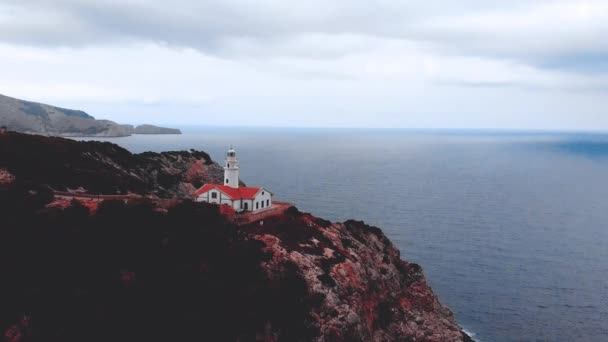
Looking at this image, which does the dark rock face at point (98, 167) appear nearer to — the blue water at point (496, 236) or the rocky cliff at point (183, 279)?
the rocky cliff at point (183, 279)

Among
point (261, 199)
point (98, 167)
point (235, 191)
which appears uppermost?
point (98, 167)

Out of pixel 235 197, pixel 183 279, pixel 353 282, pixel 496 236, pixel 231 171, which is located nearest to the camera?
pixel 183 279

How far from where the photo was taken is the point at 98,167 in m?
69.1

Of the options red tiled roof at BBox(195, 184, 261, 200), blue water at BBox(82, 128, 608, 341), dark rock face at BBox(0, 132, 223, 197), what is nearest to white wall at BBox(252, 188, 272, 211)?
red tiled roof at BBox(195, 184, 261, 200)

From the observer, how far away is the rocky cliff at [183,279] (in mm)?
32438

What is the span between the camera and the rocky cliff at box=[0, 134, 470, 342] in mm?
32438

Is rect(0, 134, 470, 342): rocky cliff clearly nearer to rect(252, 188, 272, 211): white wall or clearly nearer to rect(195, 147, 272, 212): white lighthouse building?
rect(252, 188, 272, 211): white wall

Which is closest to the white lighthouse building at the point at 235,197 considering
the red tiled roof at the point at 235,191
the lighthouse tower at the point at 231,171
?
the red tiled roof at the point at 235,191

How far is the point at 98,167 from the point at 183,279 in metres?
39.3

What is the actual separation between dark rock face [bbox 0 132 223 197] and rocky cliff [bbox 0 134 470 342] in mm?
1711

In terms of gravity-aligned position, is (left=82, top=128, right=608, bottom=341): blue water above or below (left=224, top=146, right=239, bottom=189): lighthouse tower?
below

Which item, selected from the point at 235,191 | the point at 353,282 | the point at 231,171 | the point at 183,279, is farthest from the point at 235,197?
the point at 183,279

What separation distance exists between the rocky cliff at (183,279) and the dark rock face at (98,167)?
1711mm

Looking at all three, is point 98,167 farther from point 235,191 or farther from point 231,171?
point 235,191
